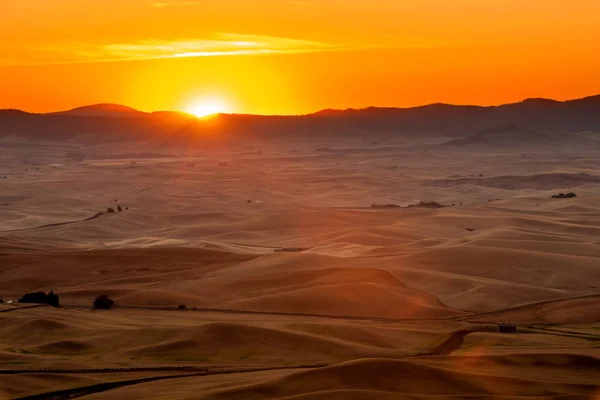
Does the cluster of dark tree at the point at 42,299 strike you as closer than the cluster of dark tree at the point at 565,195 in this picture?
Yes

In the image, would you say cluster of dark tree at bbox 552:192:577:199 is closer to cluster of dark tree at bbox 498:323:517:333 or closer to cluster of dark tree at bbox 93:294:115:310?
cluster of dark tree at bbox 498:323:517:333

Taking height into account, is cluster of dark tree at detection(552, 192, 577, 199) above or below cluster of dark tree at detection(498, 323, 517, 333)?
below

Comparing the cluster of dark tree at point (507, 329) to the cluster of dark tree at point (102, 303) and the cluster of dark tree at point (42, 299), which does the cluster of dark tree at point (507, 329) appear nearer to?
the cluster of dark tree at point (102, 303)

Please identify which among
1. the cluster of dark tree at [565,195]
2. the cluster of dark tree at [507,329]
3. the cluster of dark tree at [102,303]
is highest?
the cluster of dark tree at [102,303]

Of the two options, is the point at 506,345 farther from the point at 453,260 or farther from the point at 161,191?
the point at 161,191

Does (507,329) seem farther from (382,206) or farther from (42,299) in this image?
(382,206)

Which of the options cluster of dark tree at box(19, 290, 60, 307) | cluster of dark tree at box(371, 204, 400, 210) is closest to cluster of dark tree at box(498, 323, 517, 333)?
cluster of dark tree at box(19, 290, 60, 307)

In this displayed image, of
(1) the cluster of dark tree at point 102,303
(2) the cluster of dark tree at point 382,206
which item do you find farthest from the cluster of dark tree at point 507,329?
(2) the cluster of dark tree at point 382,206

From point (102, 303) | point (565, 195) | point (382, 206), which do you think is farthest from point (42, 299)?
point (565, 195)

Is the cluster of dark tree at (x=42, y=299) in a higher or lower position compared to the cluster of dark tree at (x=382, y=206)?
higher

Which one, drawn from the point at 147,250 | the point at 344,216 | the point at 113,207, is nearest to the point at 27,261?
the point at 147,250

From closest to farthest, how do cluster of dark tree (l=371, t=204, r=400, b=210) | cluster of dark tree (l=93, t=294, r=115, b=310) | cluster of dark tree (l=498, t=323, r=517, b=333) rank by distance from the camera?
cluster of dark tree (l=498, t=323, r=517, b=333) < cluster of dark tree (l=93, t=294, r=115, b=310) < cluster of dark tree (l=371, t=204, r=400, b=210)
